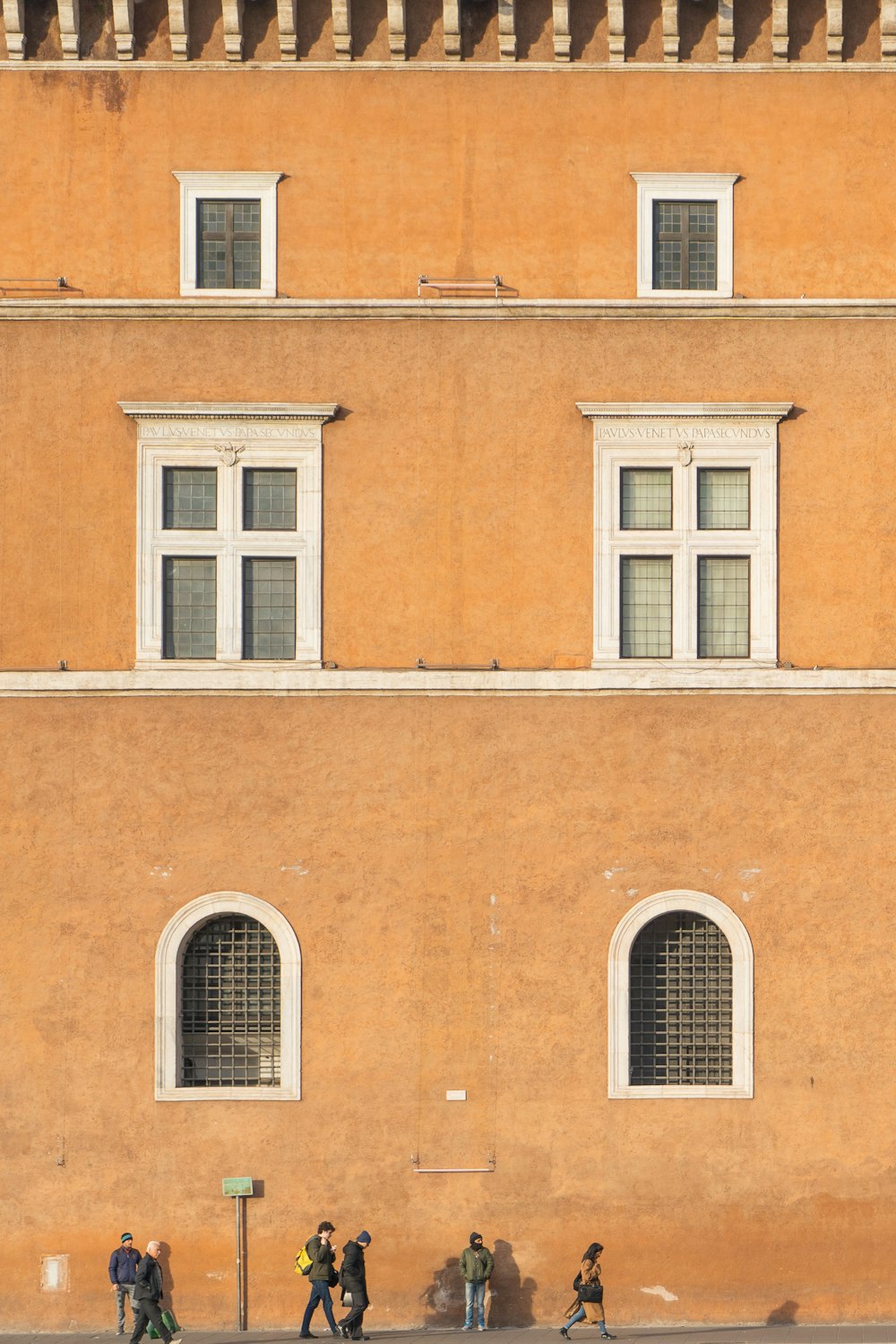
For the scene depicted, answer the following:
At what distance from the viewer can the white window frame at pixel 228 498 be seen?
2333cm

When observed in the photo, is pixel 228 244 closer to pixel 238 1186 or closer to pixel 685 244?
pixel 685 244

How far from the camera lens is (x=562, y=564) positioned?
23.4 metres

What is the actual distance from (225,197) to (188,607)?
4836mm

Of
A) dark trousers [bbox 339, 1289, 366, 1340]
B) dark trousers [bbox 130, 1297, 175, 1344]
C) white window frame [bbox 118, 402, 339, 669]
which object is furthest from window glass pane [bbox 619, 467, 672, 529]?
dark trousers [bbox 130, 1297, 175, 1344]

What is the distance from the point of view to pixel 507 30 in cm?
2373

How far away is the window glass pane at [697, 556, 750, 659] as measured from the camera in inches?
923

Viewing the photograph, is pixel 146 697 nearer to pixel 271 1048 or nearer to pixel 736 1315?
pixel 271 1048

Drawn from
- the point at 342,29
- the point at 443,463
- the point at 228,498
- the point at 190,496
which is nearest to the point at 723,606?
the point at 443,463

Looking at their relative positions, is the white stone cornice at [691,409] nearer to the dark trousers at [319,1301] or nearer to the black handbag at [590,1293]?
the black handbag at [590,1293]

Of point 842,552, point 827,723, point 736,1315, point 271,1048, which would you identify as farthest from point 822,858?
point 271,1048

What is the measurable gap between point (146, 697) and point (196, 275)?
16.4 ft

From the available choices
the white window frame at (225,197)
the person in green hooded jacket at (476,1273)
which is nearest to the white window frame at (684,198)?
the white window frame at (225,197)

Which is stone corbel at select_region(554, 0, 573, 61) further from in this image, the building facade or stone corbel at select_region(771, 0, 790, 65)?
stone corbel at select_region(771, 0, 790, 65)

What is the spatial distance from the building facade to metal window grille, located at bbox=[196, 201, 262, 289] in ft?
0.14
